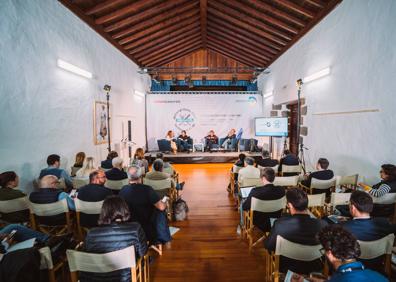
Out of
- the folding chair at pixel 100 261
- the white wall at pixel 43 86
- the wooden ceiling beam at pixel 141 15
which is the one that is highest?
the wooden ceiling beam at pixel 141 15

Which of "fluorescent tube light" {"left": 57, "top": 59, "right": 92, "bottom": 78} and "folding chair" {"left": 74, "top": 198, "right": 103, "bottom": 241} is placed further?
"fluorescent tube light" {"left": 57, "top": 59, "right": 92, "bottom": 78}

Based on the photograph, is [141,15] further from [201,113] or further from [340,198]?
[340,198]

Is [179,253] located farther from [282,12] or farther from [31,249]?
[282,12]

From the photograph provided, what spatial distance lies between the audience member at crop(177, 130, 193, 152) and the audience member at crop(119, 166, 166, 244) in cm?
740

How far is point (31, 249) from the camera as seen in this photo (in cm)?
152

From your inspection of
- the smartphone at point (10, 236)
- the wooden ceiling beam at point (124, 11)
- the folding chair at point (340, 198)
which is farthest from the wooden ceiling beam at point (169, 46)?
the smartphone at point (10, 236)

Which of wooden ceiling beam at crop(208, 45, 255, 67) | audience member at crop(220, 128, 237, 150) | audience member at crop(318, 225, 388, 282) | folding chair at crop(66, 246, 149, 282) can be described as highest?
wooden ceiling beam at crop(208, 45, 255, 67)

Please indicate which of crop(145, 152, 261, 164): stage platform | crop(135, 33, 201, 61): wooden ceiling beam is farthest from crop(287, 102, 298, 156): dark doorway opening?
crop(135, 33, 201, 61): wooden ceiling beam

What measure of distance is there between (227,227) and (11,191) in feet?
9.50

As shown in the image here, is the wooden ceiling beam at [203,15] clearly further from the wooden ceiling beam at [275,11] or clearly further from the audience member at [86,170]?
the audience member at [86,170]

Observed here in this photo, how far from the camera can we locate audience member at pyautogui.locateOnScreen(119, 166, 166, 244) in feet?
8.30

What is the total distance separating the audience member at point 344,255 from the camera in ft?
3.72

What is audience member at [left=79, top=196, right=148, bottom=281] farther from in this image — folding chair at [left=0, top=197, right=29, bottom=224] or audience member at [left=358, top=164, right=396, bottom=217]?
audience member at [left=358, top=164, right=396, bottom=217]

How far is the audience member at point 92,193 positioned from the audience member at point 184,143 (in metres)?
7.27
